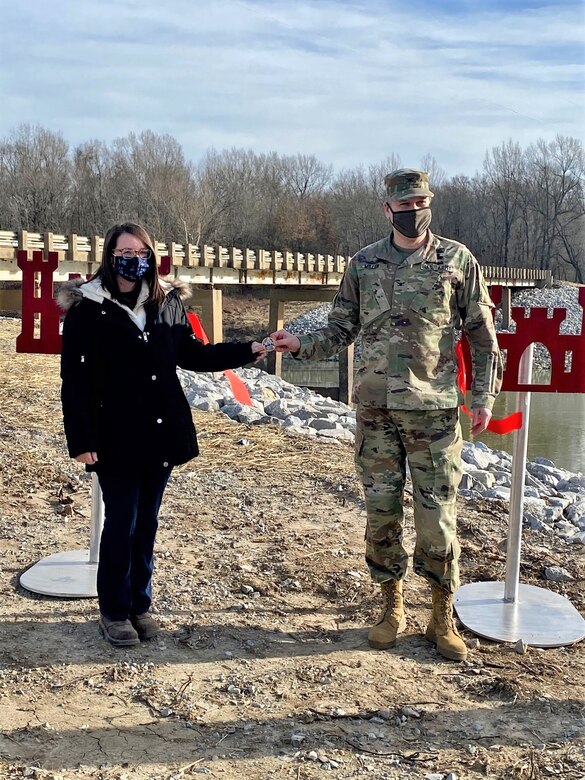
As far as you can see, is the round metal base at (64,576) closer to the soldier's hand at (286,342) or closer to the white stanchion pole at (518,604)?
the soldier's hand at (286,342)

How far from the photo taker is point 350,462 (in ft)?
22.2

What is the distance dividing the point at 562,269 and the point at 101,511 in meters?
57.1

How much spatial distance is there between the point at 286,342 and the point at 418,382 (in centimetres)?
59

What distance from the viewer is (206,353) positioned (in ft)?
11.4

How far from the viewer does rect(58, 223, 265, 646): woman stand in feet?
10.5

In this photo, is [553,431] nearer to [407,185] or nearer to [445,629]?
[445,629]

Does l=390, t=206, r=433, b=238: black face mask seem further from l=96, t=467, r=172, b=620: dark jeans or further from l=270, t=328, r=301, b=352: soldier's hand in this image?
l=96, t=467, r=172, b=620: dark jeans

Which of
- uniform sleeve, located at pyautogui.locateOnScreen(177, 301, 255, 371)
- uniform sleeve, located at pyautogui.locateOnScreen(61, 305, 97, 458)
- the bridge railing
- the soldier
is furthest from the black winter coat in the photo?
the bridge railing

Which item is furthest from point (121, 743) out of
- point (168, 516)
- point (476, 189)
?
point (476, 189)

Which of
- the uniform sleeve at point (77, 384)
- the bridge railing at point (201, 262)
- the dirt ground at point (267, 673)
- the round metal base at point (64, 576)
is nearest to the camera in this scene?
the dirt ground at point (267, 673)

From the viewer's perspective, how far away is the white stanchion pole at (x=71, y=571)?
3.90 m

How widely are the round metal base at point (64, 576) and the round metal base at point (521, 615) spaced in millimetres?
1791

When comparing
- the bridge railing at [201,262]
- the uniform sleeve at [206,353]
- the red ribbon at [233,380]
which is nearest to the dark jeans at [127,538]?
the uniform sleeve at [206,353]

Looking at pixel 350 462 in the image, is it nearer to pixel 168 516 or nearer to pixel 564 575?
pixel 168 516
